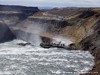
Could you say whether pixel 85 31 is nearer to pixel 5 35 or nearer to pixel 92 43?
pixel 92 43

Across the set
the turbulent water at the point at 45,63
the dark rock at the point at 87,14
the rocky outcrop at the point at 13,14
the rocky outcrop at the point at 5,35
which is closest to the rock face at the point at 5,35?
the rocky outcrop at the point at 5,35

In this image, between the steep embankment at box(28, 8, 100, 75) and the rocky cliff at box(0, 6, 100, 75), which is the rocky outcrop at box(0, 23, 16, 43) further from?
the steep embankment at box(28, 8, 100, 75)

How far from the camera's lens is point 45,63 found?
2359 inches

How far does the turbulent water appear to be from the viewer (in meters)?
52.2

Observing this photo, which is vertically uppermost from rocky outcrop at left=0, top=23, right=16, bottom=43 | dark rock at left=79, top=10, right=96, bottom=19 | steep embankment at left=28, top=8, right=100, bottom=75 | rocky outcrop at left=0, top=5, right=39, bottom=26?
dark rock at left=79, top=10, right=96, bottom=19

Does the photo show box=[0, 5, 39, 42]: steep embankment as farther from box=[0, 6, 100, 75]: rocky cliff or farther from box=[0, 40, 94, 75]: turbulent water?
box=[0, 40, 94, 75]: turbulent water

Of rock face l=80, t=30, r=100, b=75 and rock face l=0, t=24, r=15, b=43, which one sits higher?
rock face l=80, t=30, r=100, b=75

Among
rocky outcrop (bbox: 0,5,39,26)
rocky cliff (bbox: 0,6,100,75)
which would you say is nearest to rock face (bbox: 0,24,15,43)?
rocky cliff (bbox: 0,6,100,75)

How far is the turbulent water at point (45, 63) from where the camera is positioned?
171 ft

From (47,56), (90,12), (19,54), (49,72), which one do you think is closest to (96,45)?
(47,56)

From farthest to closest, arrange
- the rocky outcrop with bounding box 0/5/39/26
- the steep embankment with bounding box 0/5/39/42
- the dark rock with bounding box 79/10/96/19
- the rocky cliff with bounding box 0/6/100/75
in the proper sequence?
the rocky outcrop with bounding box 0/5/39/26 < the dark rock with bounding box 79/10/96/19 < the steep embankment with bounding box 0/5/39/42 < the rocky cliff with bounding box 0/6/100/75

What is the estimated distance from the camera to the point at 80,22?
106m

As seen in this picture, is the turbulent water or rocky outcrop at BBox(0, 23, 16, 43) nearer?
the turbulent water

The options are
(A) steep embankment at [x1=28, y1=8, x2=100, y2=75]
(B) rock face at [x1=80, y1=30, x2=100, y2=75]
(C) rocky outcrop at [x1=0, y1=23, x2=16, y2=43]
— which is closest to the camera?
(B) rock face at [x1=80, y1=30, x2=100, y2=75]
